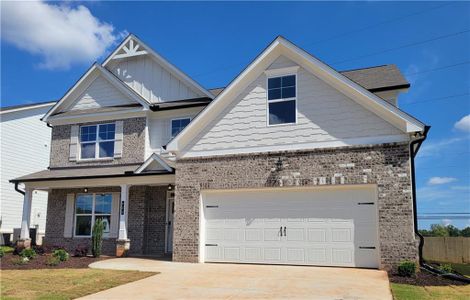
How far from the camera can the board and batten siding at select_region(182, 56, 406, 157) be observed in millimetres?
13141

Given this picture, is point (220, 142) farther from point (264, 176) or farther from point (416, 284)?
point (416, 284)

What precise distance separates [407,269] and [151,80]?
14.0m

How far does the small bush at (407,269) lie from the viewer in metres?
11.3

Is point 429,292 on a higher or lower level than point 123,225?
lower

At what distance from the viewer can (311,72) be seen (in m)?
14.0

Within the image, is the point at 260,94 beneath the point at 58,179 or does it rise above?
above

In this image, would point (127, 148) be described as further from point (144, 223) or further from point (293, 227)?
point (293, 227)

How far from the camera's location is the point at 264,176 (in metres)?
13.9

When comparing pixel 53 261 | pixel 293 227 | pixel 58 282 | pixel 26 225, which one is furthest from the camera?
pixel 26 225

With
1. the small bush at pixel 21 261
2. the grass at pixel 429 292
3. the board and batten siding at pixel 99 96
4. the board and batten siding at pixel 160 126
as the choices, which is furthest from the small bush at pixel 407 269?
the board and batten siding at pixel 99 96

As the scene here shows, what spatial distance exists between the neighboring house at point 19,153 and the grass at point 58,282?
13824 mm

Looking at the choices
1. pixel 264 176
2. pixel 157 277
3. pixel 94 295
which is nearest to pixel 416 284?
pixel 264 176

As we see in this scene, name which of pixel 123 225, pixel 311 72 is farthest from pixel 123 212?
pixel 311 72

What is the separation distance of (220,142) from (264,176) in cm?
202
